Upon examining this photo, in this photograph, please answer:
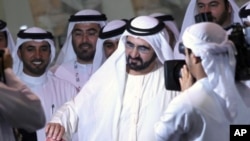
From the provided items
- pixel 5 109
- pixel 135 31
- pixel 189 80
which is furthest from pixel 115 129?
pixel 5 109

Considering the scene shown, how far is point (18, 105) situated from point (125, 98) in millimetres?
1355

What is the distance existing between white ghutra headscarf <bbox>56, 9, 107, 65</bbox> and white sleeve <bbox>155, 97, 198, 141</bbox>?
2.64m

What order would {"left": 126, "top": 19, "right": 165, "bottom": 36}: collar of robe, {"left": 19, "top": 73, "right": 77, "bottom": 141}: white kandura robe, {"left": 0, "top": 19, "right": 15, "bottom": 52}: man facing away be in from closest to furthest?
{"left": 126, "top": 19, "right": 165, "bottom": 36}: collar of robe
{"left": 19, "top": 73, "right": 77, "bottom": 141}: white kandura robe
{"left": 0, "top": 19, "right": 15, "bottom": 52}: man facing away

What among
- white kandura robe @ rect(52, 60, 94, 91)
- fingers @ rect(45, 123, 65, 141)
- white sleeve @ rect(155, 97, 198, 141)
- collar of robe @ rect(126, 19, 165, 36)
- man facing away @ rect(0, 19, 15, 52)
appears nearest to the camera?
white sleeve @ rect(155, 97, 198, 141)

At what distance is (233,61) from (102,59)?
223cm

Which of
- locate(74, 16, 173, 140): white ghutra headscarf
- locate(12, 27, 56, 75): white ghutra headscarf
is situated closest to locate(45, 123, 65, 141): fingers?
locate(74, 16, 173, 140): white ghutra headscarf

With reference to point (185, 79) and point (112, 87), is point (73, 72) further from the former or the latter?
point (185, 79)

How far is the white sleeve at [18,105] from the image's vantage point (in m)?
2.88

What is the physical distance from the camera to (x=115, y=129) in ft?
13.6

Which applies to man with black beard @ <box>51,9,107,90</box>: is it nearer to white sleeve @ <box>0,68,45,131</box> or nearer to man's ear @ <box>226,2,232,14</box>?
man's ear @ <box>226,2,232,14</box>

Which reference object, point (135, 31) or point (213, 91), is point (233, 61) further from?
point (135, 31)

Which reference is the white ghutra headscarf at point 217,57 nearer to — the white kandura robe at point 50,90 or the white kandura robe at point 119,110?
the white kandura robe at point 119,110

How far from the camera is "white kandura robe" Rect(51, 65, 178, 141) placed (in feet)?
13.5

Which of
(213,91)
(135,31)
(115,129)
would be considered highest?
(135,31)
